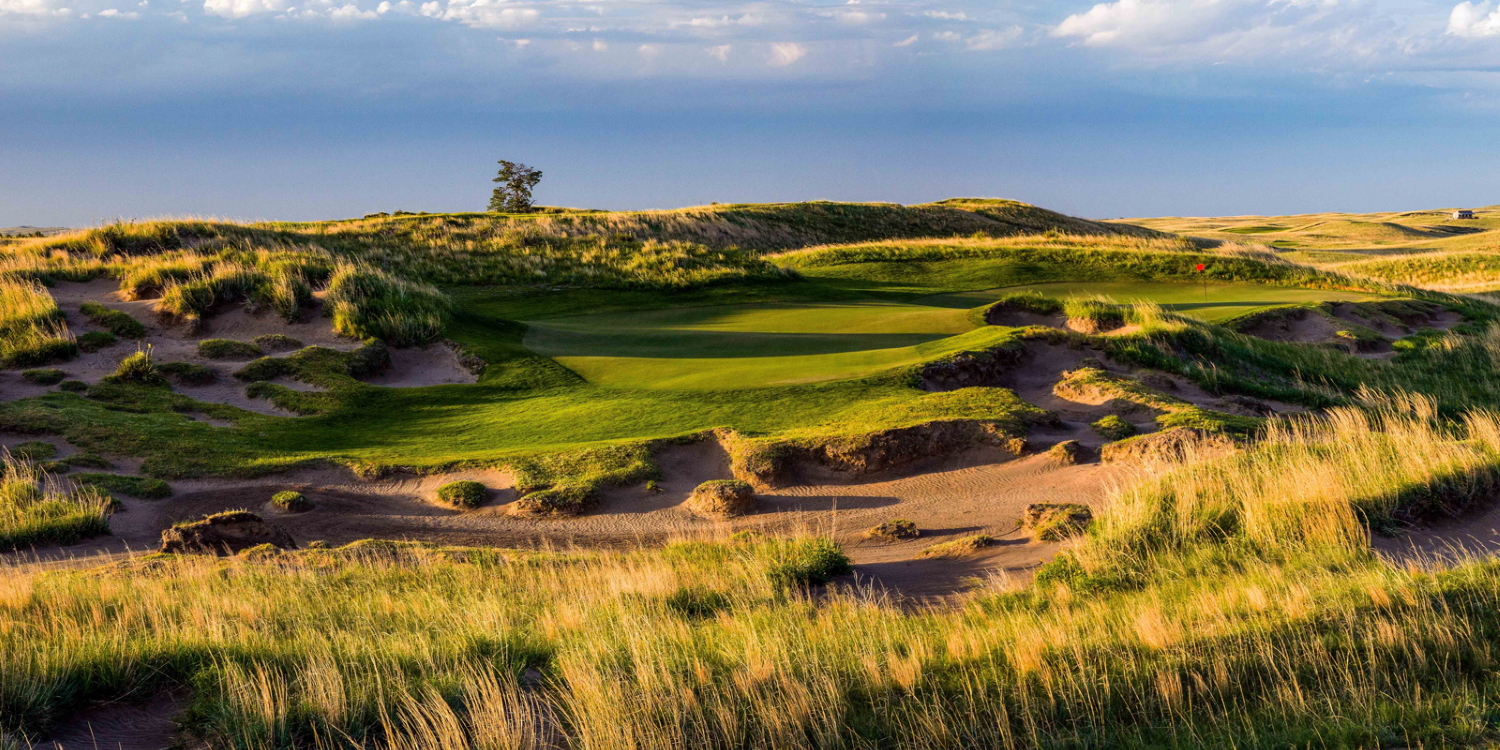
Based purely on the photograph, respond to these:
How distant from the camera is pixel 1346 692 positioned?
16.8ft

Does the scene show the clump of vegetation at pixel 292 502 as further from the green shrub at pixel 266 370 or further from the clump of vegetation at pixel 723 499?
the green shrub at pixel 266 370

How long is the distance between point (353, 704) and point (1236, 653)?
5295mm

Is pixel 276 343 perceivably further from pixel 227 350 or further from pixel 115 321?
pixel 115 321

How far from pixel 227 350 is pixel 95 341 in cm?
227

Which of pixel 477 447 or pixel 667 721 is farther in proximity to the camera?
pixel 477 447

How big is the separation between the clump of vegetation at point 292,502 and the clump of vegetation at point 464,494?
1603 mm

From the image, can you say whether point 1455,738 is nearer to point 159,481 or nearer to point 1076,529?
point 1076,529

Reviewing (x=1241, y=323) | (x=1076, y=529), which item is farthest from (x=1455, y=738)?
(x=1241, y=323)

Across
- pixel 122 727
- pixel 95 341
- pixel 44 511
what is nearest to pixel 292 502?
pixel 44 511

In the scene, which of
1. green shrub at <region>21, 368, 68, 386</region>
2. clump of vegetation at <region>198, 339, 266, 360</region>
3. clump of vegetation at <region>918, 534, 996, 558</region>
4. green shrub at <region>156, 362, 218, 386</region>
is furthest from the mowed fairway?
green shrub at <region>21, 368, 68, 386</region>

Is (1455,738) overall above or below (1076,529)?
above

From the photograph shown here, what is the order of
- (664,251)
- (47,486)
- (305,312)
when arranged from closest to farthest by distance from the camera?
(47,486) < (305,312) < (664,251)

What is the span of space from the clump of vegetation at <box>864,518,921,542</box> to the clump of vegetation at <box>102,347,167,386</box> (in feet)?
42.6

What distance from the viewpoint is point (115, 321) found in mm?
18547
